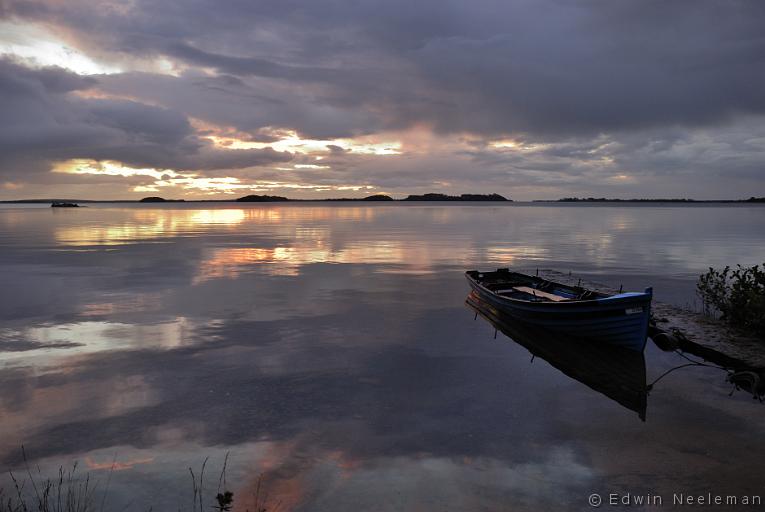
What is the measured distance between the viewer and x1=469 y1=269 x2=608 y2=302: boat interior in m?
24.0

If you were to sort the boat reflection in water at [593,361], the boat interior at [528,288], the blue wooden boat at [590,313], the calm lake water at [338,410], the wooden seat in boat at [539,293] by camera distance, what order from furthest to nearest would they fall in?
1. the wooden seat in boat at [539,293]
2. the boat interior at [528,288]
3. the blue wooden boat at [590,313]
4. the boat reflection in water at [593,361]
5. the calm lake water at [338,410]

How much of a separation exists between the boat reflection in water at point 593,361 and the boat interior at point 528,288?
6.81 ft

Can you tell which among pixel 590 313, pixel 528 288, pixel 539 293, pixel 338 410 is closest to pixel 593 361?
pixel 590 313

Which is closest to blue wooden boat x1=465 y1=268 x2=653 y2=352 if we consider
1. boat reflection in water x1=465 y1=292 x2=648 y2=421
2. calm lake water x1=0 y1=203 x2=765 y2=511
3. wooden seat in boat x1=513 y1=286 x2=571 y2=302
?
wooden seat in boat x1=513 y1=286 x2=571 y2=302

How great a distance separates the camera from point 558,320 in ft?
66.5

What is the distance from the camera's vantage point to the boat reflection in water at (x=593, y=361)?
1500 cm

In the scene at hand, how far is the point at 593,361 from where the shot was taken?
1792 centimetres

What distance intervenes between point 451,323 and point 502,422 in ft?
36.1

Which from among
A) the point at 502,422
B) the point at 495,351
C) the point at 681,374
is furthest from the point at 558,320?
the point at 502,422

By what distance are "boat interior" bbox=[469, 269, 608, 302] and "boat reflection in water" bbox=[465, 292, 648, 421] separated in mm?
2076

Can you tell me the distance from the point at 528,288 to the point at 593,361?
29.6 ft

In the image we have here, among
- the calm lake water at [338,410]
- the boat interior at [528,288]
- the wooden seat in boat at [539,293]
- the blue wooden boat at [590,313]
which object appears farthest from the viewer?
the wooden seat in boat at [539,293]

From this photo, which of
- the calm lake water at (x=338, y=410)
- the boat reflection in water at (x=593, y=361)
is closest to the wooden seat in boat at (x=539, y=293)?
the boat reflection in water at (x=593, y=361)

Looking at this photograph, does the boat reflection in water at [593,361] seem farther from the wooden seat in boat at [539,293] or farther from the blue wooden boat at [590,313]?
the wooden seat in boat at [539,293]
